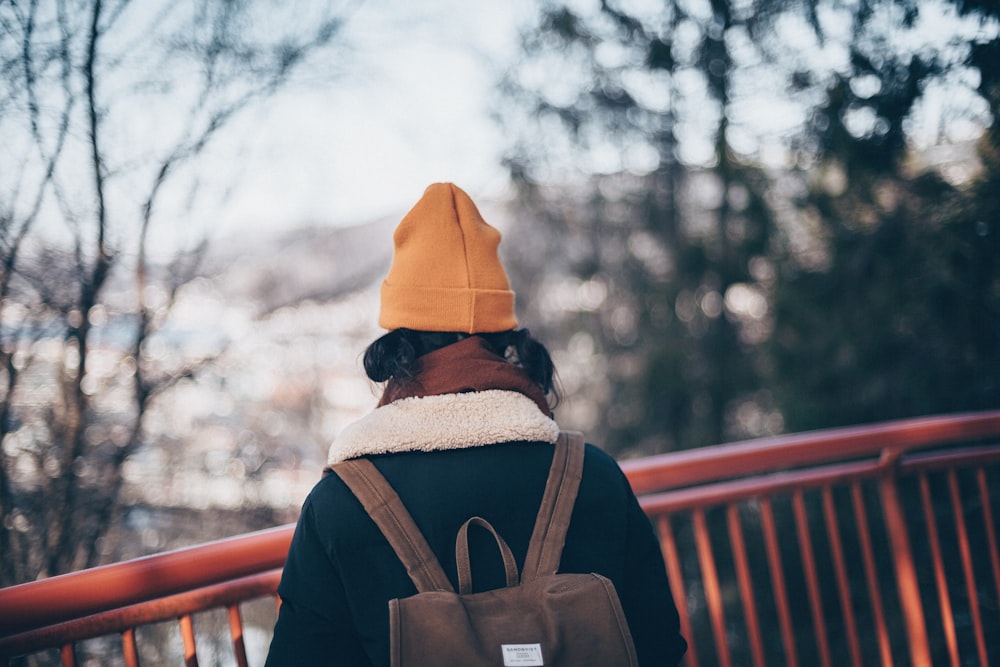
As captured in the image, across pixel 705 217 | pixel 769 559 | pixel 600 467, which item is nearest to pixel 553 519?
pixel 600 467

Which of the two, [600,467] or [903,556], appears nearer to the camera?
[600,467]

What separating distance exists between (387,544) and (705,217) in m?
7.17

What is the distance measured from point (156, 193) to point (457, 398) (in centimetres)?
270

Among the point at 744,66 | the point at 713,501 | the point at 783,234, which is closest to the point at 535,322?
the point at 783,234

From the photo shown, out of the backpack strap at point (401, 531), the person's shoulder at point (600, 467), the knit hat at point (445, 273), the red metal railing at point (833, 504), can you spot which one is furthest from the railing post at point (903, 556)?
the backpack strap at point (401, 531)

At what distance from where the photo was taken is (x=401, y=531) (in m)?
1.27

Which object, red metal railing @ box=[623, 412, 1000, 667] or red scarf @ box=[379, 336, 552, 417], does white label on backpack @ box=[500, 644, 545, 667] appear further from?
red metal railing @ box=[623, 412, 1000, 667]

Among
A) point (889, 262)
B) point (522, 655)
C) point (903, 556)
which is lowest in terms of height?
point (903, 556)

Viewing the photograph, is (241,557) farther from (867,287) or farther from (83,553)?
(867,287)

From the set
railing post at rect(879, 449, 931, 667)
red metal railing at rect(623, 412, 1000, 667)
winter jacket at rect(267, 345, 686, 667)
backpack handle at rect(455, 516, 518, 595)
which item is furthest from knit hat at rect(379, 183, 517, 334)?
railing post at rect(879, 449, 931, 667)

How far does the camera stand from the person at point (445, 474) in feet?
4.23

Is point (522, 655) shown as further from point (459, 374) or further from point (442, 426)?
point (459, 374)

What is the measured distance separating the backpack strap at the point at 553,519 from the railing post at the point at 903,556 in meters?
1.84

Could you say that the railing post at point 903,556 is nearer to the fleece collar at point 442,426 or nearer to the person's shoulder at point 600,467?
the person's shoulder at point 600,467
